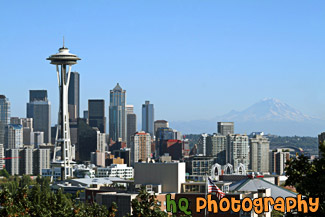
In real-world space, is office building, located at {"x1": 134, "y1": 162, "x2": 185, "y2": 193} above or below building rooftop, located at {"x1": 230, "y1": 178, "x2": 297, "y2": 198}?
above

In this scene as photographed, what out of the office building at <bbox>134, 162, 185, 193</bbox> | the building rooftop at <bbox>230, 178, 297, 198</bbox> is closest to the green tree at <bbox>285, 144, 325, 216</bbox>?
the office building at <bbox>134, 162, 185, 193</bbox>

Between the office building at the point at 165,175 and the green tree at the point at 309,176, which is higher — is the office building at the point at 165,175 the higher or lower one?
the lower one

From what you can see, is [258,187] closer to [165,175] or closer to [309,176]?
[165,175]

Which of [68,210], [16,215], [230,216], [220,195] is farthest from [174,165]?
[16,215]

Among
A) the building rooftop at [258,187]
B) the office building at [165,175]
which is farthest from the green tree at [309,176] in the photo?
the building rooftop at [258,187]

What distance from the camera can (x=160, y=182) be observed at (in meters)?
111

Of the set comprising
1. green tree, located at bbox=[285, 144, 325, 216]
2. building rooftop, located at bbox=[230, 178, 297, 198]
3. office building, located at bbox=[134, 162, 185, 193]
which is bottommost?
building rooftop, located at bbox=[230, 178, 297, 198]

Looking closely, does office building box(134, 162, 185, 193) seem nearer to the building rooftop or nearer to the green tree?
the building rooftop

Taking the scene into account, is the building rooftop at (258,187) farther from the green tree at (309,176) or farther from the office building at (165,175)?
the green tree at (309,176)

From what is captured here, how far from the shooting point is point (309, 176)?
149ft

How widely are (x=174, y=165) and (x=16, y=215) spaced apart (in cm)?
5039

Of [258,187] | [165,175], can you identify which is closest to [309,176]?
[165,175]

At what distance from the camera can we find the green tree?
44.6 metres

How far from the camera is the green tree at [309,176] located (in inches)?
1756
